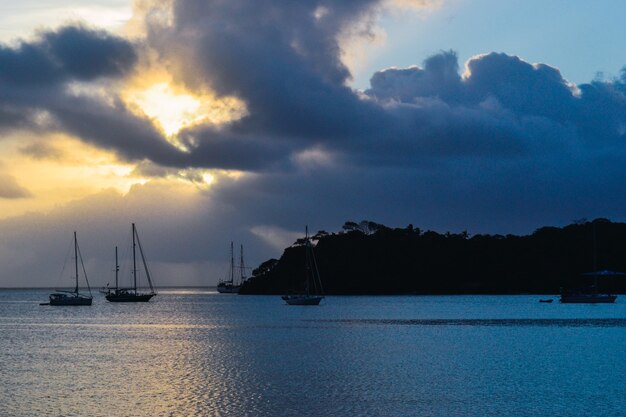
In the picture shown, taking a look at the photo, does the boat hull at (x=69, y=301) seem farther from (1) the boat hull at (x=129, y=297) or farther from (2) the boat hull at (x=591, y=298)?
(2) the boat hull at (x=591, y=298)

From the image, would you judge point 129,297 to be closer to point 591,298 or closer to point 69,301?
point 69,301

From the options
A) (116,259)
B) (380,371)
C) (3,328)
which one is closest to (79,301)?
(116,259)

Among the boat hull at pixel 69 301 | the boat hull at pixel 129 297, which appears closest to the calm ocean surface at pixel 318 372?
the boat hull at pixel 69 301

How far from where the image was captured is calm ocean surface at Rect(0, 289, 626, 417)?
4288 centimetres

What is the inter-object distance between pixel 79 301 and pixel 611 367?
137 m

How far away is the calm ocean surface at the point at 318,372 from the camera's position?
42.9 m

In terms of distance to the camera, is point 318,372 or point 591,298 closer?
point 318,372

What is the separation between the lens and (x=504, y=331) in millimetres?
96625

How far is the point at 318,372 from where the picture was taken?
188ft

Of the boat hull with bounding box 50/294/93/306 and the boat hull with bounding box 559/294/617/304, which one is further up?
the boat hull with bounding box 50/294/93/306

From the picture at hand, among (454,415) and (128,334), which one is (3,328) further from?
(454,415)

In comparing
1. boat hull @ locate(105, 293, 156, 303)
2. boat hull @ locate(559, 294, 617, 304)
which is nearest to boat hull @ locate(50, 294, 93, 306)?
boat hull @ locate(105, 293, 156, 303)

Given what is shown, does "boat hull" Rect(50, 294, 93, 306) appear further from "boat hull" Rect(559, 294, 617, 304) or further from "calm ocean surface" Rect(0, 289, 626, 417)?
"boat hull" Rect(559, 294, 617, 304)

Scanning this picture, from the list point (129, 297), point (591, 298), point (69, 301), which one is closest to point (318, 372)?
point (591, 298)
